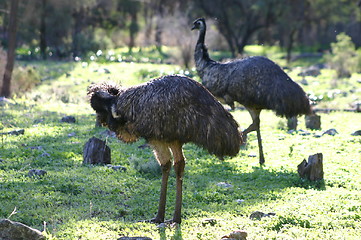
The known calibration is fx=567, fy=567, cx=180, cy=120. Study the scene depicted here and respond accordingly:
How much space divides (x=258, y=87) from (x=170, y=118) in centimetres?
401

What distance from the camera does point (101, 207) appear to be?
6.80 metres

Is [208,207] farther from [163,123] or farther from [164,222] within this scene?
[163,123]

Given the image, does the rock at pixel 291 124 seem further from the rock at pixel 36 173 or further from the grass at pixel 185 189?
the rock at pixel 36 173

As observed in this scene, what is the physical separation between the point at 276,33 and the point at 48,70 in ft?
84.8

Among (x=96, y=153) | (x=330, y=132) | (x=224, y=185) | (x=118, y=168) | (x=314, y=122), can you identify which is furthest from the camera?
(x=314, y=122)

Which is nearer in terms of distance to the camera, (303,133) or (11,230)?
(11,230)

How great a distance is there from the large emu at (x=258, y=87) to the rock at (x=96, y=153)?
2533 millimetres

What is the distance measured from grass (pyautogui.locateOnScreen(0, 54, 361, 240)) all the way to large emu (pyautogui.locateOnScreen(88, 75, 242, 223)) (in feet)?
2.33

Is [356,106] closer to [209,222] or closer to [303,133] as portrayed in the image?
[303,133]

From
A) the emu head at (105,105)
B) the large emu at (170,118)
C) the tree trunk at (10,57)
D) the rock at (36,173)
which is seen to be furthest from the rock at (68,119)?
the large emu at (170,118)

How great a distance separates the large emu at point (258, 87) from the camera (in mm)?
9484

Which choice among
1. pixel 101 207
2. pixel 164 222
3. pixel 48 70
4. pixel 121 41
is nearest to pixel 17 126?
pixel 101 207

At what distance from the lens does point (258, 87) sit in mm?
9633

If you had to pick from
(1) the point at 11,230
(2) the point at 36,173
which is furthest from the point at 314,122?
(1) the point at 11,230
